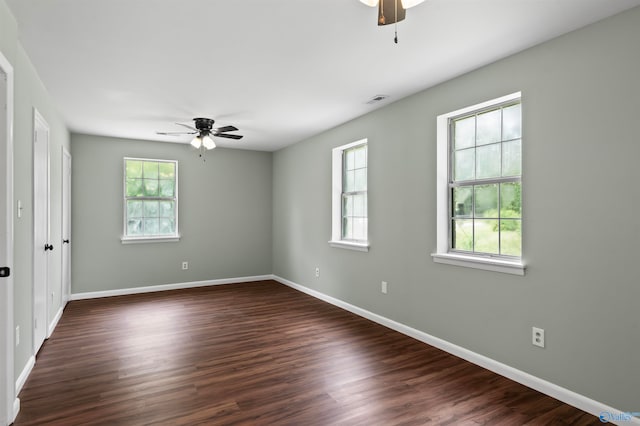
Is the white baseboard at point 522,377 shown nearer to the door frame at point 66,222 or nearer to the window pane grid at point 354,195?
the window pane grid at point 354,195

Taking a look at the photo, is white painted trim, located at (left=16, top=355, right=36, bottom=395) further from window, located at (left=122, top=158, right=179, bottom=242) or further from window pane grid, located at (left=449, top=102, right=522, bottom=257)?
window pane grid, located at (left=449, top=102, right=522, bottom=257)

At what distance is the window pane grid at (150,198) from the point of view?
5.92 meters

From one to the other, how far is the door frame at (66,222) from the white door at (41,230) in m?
1.01

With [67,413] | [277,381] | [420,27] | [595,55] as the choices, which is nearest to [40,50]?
[67,413]

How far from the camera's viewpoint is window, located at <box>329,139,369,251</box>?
4762 millimetres

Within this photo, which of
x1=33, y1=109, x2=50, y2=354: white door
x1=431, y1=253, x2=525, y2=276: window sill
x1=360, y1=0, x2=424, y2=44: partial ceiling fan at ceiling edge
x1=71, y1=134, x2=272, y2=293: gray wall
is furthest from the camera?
x1=71, y1=134, x2=272, y2=293: gray wall

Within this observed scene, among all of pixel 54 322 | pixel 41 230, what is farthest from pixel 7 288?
pixel 54 322

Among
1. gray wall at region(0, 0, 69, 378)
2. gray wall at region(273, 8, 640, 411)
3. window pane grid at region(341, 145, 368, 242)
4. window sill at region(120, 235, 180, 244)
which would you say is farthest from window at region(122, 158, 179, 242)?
gray wall at region(273, 8, 640, 411)

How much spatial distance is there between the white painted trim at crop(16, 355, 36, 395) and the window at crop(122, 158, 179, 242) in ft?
9.96

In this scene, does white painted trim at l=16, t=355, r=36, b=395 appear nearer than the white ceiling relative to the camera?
No

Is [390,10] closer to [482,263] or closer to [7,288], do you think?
[482,263]

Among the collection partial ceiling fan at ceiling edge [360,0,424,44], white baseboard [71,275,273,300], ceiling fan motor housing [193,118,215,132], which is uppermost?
ceiling fan motor housing [193,118,215,132]

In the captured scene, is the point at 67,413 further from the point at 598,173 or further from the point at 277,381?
the point at 598,173

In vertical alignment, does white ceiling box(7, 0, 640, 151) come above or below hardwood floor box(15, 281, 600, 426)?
above
